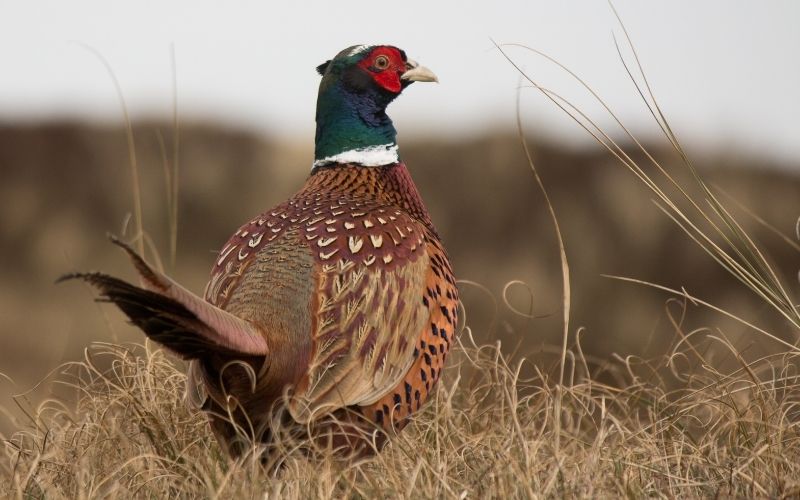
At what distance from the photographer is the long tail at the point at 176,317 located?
2611 millimetres

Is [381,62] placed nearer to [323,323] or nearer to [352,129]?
[352,129]

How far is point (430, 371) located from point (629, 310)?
5846 mm

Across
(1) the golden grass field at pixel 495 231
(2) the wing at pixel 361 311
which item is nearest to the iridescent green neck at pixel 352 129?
(2) the wing at pixel 361 311

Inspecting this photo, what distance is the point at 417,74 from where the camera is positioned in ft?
13.0

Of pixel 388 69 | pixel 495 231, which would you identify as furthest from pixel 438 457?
pixel 495 231

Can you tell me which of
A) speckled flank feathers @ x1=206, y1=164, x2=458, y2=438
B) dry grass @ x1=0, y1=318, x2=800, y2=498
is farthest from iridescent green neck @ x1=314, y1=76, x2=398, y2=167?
dry grass @ x1=0, y1=318, x2=800, y2=498

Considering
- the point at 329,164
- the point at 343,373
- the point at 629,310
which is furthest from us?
the point at 629,310

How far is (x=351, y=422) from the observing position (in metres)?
3.23

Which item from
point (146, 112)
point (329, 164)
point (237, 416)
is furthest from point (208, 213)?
point (237, 416)

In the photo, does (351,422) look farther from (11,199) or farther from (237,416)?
(11,199)

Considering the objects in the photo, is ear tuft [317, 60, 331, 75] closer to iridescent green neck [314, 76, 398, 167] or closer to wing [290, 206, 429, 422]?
iridescent green neck [314, 76, 398, 167]

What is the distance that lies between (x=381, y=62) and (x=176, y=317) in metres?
1.51

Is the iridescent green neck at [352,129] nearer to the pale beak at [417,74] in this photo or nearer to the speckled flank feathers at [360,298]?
the pale beak at [417,74]

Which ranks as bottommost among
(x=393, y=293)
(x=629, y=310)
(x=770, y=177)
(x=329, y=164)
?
(x=629, y=310)
